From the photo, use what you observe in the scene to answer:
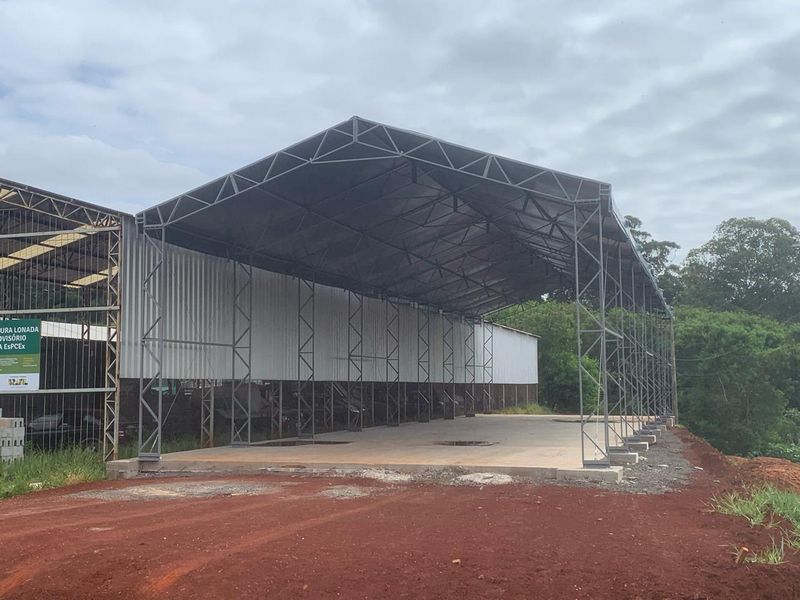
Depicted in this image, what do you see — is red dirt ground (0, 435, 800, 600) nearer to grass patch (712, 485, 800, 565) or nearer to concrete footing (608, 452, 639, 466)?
grass patch (712, 485, 800, 565)

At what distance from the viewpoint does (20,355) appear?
1504 centimetres

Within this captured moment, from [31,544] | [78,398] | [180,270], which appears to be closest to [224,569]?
[31,544]

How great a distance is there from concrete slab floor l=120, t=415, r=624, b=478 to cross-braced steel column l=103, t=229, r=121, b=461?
0.96m

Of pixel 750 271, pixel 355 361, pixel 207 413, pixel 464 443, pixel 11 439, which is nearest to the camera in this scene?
pixel 11 439

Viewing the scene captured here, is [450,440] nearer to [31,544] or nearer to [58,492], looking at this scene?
[58,492]

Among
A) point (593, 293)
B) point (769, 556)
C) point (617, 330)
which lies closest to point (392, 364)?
point (617, 330)

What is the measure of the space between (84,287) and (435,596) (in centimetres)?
1210

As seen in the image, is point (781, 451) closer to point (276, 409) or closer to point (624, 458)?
point (624, 458)

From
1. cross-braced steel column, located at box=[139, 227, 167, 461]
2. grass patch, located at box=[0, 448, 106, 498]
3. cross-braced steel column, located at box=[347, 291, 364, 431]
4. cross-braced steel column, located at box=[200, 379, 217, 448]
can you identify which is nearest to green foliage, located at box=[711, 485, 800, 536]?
cross-braced steel column, located at box=[139, 227, 167, 461]

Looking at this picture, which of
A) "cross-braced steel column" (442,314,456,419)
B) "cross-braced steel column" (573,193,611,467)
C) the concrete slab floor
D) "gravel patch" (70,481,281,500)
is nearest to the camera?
"gravel patch" (70,481,281,500)

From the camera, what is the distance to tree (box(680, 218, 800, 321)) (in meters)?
56.4

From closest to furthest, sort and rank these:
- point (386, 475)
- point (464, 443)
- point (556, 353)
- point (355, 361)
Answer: point (386, 475)
point (464, 443)
point (355, 361)
point (556, 353)

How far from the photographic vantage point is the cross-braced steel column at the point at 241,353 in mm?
19219

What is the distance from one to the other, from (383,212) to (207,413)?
274 inches
